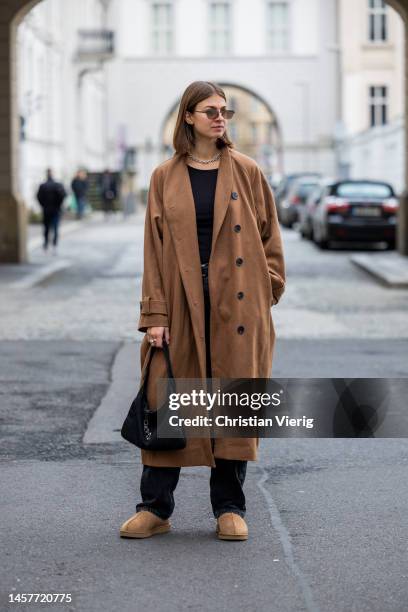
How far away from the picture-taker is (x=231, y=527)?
210 inches

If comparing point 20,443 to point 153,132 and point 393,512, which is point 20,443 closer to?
point 393,512

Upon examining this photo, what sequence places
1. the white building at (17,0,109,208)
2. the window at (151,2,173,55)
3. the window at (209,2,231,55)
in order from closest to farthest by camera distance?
1. the white building at (17,0,109,208)
2. the window at (209,2,231,55)
3. the window at (151,2,173,55)

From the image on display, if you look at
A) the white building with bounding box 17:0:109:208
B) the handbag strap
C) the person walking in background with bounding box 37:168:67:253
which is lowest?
the handbag strap

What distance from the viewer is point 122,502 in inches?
238

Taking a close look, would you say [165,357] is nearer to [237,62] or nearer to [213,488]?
[213,488]

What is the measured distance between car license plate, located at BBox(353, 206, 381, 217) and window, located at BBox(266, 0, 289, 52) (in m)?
47.2

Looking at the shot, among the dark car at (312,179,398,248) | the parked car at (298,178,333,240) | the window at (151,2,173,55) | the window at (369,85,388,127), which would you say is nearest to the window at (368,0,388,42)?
the window at (369,85,388,127)

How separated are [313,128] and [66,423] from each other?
67.0 metres

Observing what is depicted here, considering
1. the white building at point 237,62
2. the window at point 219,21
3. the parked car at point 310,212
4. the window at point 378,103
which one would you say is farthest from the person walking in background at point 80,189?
the window at point 219,21

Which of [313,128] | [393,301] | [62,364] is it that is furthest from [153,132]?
[62,364]

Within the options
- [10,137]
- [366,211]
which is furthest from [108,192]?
[10,137]

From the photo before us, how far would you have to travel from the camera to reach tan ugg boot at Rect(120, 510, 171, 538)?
537 cm

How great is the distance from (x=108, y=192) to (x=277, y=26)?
90.1ft

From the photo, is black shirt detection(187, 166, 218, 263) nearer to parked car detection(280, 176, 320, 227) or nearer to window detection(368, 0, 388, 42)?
parked car detection(280, 176, 320, 227)
